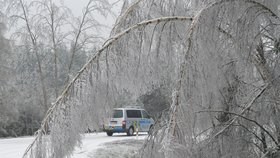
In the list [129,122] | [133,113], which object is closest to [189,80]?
[129,122]

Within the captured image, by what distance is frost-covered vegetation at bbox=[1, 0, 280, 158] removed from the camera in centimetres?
342

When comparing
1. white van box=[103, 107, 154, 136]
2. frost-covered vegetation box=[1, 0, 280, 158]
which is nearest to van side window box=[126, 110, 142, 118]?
white van box=[103, 107, 154, 136]

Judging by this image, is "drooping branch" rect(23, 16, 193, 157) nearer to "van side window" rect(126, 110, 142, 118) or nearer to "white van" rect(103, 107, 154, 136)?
"white van" rect(103, 107, 154, 136)

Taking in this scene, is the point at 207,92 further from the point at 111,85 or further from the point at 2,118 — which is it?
the point at 2,118

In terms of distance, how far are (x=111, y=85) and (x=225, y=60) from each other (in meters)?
1.36

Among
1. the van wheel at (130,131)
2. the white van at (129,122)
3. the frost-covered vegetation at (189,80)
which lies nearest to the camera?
the frost-covered vegetation at (189,80)

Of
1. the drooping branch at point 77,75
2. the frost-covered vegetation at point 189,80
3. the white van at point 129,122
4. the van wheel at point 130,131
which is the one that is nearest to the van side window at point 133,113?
the white van at point 129,122

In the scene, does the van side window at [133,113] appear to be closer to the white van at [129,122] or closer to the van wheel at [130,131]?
the white van at [129,122]

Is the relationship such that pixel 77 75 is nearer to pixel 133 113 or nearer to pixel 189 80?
pixel 189 80

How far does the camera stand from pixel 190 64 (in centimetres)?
344

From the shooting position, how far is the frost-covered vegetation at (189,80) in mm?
3424

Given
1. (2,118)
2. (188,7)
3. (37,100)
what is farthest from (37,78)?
(188,7)

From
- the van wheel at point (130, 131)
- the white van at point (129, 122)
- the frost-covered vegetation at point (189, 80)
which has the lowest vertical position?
the van wheel at point (130, 131)

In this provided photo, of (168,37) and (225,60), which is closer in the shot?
(168,37)
